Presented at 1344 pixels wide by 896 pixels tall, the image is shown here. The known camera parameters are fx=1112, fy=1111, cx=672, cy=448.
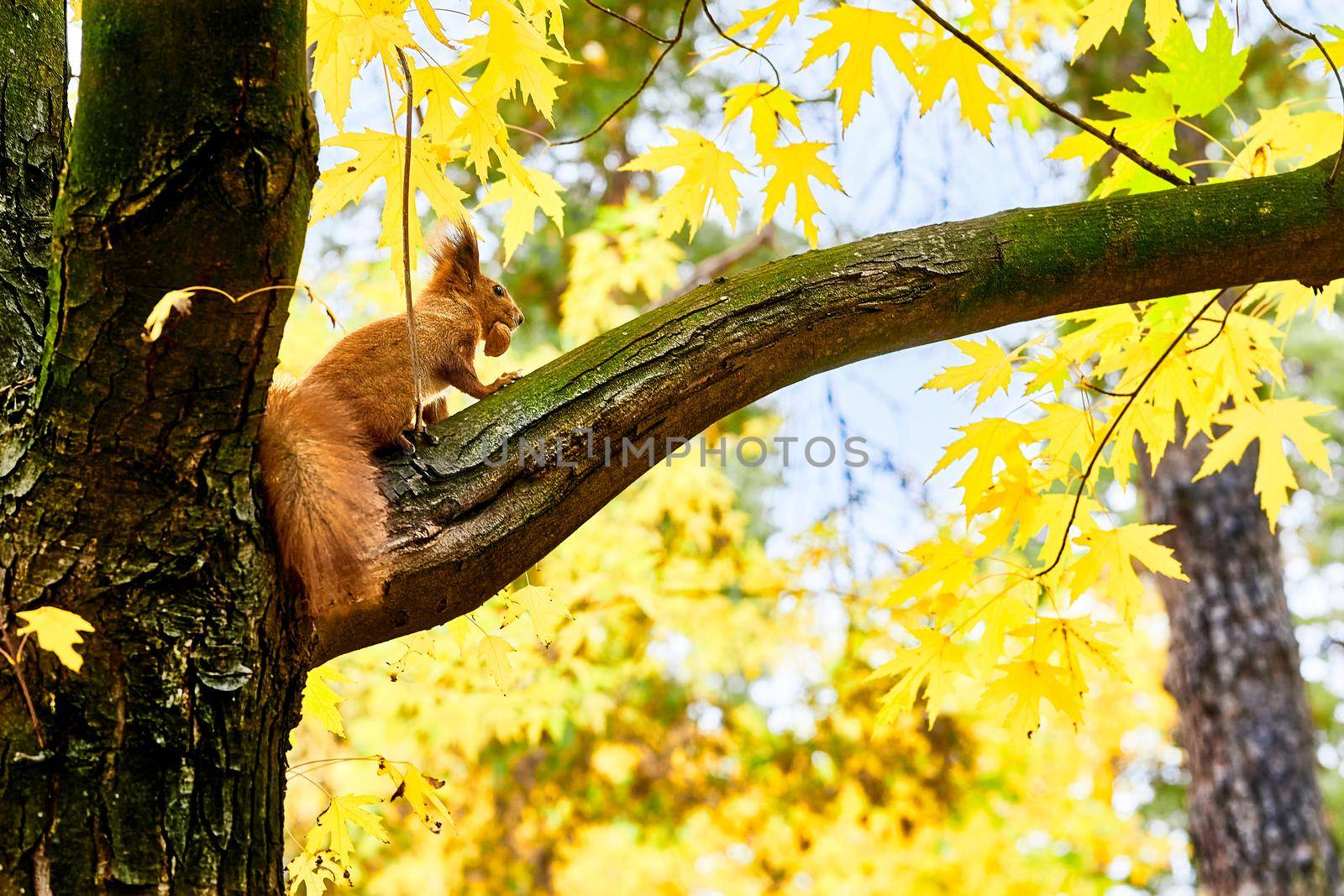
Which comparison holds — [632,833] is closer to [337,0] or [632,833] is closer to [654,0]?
[654,0]

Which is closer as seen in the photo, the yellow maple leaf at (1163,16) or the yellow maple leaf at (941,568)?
the yellow maple leaf at (1163,16)

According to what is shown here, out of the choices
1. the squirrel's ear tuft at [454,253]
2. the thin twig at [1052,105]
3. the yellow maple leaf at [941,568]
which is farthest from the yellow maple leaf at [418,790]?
the thin twig at [1052,105]

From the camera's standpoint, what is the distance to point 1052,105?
157 cm

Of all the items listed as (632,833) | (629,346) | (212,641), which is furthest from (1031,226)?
(632,833)

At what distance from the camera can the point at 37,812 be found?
3.56ft

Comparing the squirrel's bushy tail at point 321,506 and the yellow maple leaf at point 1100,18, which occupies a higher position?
the yellow maple leaf at point 1100,18

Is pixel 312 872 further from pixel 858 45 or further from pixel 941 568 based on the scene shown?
pixel 858 45

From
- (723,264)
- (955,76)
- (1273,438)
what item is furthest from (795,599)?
(955,76)

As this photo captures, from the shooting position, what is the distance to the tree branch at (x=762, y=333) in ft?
4.45

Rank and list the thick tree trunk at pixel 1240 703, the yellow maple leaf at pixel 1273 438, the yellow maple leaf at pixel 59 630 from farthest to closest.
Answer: the thick tree trunk at pixel 1240 703
the yellow maple leaf at pixel 1273 438
the yellow maple leaf at pixel 59 630

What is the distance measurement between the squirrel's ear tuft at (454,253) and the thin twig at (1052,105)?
104 cm

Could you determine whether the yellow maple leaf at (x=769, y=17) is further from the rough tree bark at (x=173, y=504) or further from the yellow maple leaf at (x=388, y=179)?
the rough tree bark at (x=173, y=504)

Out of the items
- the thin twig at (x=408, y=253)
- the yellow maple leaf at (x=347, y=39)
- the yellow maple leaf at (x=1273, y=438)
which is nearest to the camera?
the thin twig at (x=408, y=253)

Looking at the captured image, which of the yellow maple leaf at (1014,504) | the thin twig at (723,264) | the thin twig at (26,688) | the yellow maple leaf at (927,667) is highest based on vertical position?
the thin twig at (723,264)
